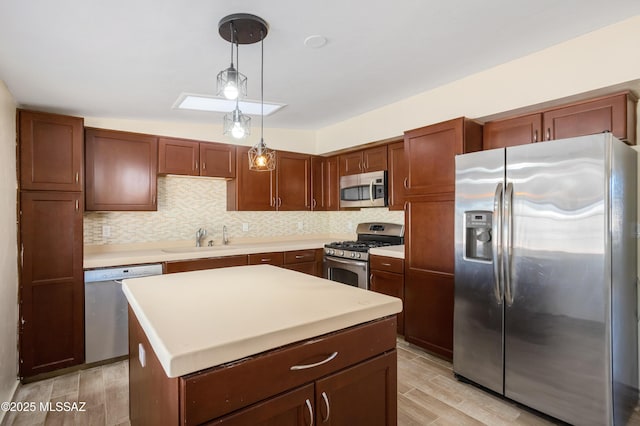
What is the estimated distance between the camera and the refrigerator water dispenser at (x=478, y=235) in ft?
8.02

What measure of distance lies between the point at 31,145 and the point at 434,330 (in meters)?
3.69

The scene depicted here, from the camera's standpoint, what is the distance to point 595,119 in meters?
2.28

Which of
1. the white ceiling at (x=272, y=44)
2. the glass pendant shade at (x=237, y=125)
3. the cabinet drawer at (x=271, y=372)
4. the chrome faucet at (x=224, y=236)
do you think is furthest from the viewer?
the chrome faucet at (x=224, y=236)

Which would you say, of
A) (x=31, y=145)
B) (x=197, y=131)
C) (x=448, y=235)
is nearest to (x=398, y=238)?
(x=448, y=235)

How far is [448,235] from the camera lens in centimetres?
288

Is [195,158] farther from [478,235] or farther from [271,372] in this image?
[271,372]

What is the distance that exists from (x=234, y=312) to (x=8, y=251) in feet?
7.19

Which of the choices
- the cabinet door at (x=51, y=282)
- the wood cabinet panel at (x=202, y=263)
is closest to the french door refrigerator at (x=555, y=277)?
the wood cabinet panel at (x=202, y=263)

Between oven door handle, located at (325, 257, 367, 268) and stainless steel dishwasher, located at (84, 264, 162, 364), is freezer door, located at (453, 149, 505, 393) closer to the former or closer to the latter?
oven door handle, located at (325, 257, 367, 268)

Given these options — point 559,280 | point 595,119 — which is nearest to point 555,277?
point 559,280

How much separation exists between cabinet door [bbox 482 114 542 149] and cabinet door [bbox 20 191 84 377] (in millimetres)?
3531

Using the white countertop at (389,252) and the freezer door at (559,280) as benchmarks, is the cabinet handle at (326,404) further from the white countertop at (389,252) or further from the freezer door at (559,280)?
the white countertop at (389,252)

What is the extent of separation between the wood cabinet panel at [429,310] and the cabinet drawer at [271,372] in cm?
167

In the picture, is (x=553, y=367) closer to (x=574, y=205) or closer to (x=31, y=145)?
(x=574, y=205)
